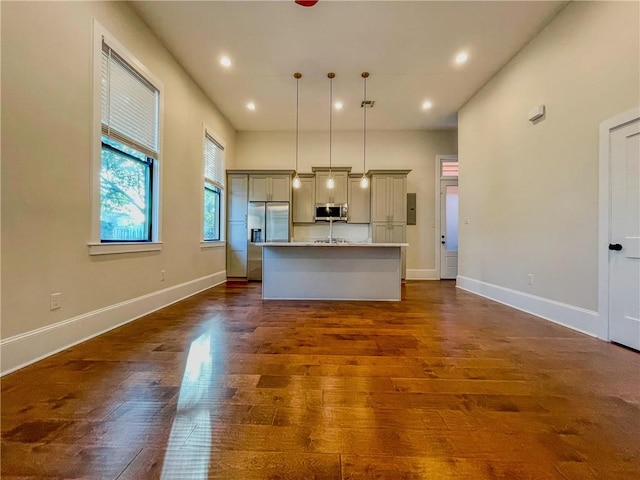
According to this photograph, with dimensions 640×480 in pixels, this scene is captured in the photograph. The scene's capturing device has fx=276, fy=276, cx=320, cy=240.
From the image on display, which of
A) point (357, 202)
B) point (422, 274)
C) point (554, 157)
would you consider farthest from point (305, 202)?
point (554, 157)

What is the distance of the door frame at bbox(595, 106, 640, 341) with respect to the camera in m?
2.54

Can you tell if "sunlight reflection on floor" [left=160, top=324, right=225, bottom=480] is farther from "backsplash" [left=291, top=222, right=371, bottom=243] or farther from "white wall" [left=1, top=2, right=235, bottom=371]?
"backsplash" [left=291, top=222, right=371, bottom=243]

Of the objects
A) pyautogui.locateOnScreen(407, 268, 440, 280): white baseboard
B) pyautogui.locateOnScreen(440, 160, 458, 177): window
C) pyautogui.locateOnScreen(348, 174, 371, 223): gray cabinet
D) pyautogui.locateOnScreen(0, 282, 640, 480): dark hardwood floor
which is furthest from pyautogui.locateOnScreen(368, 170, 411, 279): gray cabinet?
pyautogui.locateOnScreen(0, 282, 640, 480): dark hardwood floor

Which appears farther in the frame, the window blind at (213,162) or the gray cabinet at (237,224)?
the gray cabinet at (237,224)

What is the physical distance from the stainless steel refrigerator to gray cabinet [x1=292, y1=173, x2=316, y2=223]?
0.34m

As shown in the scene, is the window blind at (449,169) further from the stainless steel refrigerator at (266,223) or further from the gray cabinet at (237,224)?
the gray cabinet at (237,224)

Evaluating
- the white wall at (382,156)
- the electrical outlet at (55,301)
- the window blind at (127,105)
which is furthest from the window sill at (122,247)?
the white wall at (382,156)

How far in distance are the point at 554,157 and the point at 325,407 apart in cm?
360

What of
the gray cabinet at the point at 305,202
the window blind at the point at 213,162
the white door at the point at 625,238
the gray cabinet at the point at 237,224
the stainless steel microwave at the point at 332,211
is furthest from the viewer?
the gray cabinet at the point at 305,202

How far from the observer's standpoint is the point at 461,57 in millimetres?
3834

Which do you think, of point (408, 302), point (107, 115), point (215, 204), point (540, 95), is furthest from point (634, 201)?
point (215, 204)

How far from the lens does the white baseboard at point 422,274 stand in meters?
6.46

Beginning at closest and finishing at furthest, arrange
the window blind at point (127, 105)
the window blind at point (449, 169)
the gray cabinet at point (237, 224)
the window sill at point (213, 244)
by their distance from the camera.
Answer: the window blind at point (127, 105) → the window sill at point (213, 244) → the gray cabinet at point (237, 224) → the window blind at point (449, 169)

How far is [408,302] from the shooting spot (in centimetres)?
413
